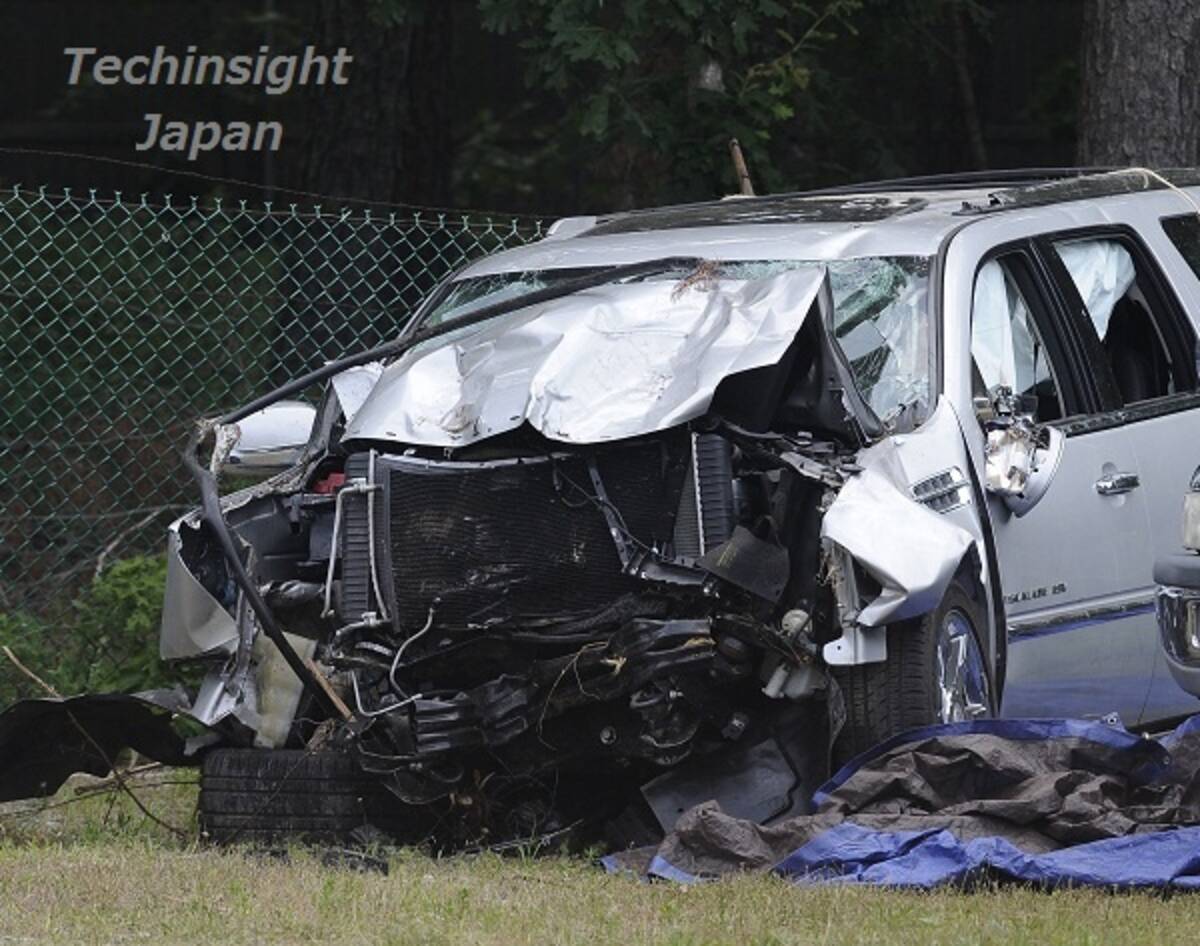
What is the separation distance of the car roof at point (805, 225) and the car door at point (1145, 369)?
241 mm

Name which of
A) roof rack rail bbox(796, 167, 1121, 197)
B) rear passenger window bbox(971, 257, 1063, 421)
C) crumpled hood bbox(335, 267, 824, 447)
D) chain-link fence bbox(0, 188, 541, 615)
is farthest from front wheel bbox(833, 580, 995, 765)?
chain-link fence bbox(0, 188, 541, 615)

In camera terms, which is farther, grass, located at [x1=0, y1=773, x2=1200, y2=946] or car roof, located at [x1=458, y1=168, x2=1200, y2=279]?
car roof, located at [x1=458, y1=168, x2=1200, y2=279]

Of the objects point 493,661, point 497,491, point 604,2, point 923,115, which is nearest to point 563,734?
point 493,661

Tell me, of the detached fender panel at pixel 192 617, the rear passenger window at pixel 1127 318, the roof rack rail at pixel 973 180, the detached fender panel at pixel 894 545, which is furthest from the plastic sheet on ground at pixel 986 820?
the roof rack rail at pixel 973 180

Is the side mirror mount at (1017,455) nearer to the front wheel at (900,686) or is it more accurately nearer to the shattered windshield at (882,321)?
the shattered windshield at (882,321)

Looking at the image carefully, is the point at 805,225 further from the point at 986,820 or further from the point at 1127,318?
the point at 986,820

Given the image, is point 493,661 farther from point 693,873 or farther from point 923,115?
point 923,115

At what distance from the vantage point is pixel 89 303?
1130 centimetres

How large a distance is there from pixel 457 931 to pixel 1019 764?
1672 millimetres

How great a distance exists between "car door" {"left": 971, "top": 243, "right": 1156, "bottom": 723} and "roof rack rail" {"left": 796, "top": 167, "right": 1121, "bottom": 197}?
150 cm

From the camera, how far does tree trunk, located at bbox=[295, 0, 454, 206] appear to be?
524 inches

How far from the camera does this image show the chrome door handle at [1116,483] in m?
7.41

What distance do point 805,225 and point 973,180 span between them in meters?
2.08

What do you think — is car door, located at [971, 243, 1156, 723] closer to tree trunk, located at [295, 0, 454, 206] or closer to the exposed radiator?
the exposed radiator
